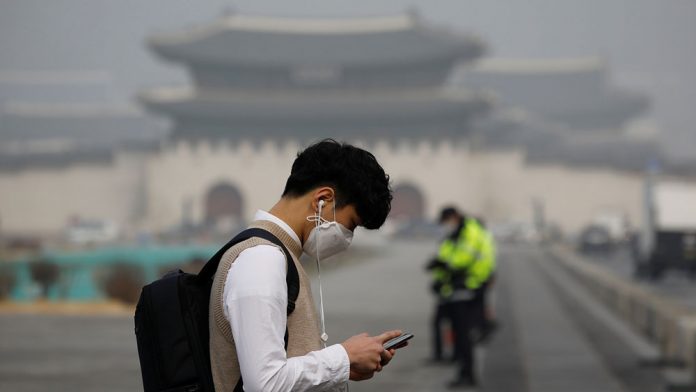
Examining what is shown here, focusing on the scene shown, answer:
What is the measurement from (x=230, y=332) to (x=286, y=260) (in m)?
0.25

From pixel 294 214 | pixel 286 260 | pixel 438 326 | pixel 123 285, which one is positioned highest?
pixel 294 214

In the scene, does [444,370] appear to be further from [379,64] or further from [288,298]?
[379,64]

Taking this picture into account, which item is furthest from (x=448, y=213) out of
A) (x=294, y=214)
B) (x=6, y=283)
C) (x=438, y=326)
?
(x=6, y=283)

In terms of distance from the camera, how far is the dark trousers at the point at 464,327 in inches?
442

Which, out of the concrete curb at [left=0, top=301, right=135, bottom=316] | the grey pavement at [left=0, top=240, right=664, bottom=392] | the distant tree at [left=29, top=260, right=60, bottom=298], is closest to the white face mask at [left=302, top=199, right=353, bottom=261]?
the grey pavement at [left=0, top=240, right=664, bottom=392]

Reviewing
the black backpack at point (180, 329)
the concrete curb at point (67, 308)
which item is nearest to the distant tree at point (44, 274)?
the concrete curb at point (67, 308)

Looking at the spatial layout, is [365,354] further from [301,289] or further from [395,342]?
[301,289]

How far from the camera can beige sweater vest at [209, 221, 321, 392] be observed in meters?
3.36

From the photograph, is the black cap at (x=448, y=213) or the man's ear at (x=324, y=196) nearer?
the man's ear at (x=324, y=196)

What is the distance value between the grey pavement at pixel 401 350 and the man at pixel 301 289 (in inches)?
304

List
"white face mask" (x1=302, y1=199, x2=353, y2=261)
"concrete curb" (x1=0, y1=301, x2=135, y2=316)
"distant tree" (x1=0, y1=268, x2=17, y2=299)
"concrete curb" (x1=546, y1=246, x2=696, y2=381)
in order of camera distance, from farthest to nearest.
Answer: "distant tree" (x1=0, y1=268, x2=17, y2=299) < "concrete curb" (x1=0, y1=301, x2=135, y2=316) < "concrete curb" (x1=546, y1=246, x2=696, y2=381) < "white face mask" (x1=302, y1=199, x2=353, y2=261)

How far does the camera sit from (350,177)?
3.45m

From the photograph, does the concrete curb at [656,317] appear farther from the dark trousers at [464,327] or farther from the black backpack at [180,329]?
the black backpack at [180,329]

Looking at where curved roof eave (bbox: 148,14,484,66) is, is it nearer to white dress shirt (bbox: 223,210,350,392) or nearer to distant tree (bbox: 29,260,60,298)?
distant tree (bbox: 29,260,60,298)
